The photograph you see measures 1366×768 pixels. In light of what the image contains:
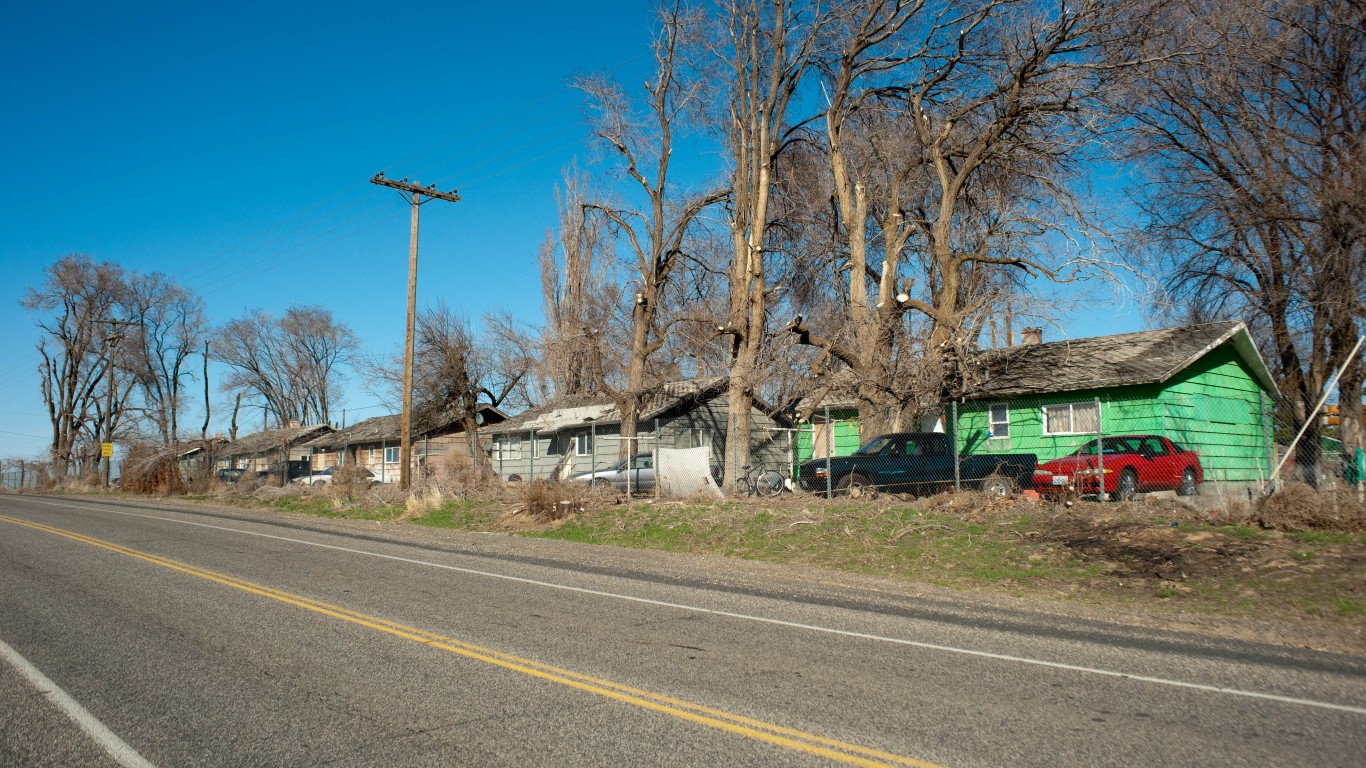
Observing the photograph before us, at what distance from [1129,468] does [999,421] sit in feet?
23.9

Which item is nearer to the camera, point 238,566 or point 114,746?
point 114,746

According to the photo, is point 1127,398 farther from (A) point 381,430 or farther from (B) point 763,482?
(A) point 381,430

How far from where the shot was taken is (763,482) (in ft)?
78.6

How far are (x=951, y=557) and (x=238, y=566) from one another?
1031 centimetres

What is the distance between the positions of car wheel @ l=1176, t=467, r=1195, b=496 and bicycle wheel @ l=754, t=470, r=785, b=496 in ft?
30.5

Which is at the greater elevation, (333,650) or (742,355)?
(742,355)

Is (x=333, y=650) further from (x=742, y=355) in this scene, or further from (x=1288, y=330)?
(x=1288, y=330)

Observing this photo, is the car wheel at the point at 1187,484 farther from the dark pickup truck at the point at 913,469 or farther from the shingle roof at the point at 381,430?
the shingle roof at the point at 381,430

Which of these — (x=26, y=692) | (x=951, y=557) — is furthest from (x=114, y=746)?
(x=951, y=557)

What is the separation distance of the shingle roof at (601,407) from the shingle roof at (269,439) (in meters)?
24.4

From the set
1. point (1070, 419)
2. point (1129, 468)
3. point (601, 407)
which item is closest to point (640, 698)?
point (1129, 468)

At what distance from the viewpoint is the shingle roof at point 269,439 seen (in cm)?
6131

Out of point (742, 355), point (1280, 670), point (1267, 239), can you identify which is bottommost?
point (1280, 670)

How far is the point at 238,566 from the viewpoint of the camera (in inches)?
489
